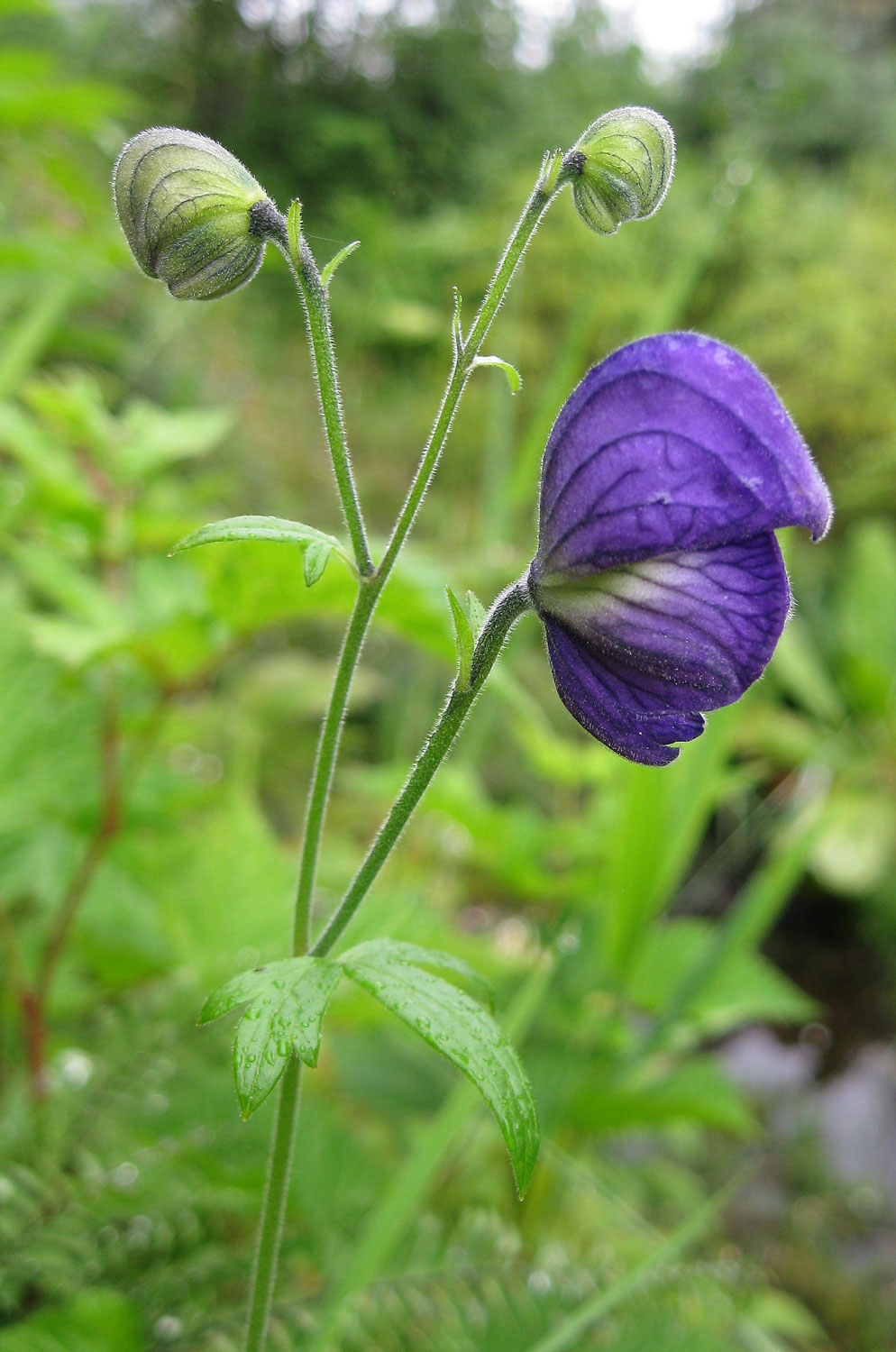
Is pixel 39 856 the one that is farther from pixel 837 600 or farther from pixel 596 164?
pixel 837 600

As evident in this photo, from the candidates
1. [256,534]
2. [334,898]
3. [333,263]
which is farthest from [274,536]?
[334,898]

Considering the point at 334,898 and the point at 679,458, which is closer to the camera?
the point at 679,458

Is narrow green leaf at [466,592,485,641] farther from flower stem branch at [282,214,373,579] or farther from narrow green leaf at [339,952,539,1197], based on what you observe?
narrow green leaf at [339,952,539,1197]

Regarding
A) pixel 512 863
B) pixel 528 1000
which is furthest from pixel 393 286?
pixel 528 1000

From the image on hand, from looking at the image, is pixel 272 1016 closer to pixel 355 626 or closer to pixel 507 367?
pixel 355 626

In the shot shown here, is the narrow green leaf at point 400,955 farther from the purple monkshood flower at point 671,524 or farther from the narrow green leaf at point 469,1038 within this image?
the purple monkshood flower at point 671,524

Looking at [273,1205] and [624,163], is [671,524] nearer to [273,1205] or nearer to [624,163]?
[624,163]

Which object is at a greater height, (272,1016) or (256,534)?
(256,534)

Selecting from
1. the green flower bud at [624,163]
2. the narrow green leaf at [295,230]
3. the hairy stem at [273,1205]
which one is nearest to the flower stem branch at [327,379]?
the narrow green leaf at [295,230]

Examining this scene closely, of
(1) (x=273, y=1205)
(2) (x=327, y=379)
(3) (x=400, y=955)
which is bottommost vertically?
(1) (x=273, y=1205)
